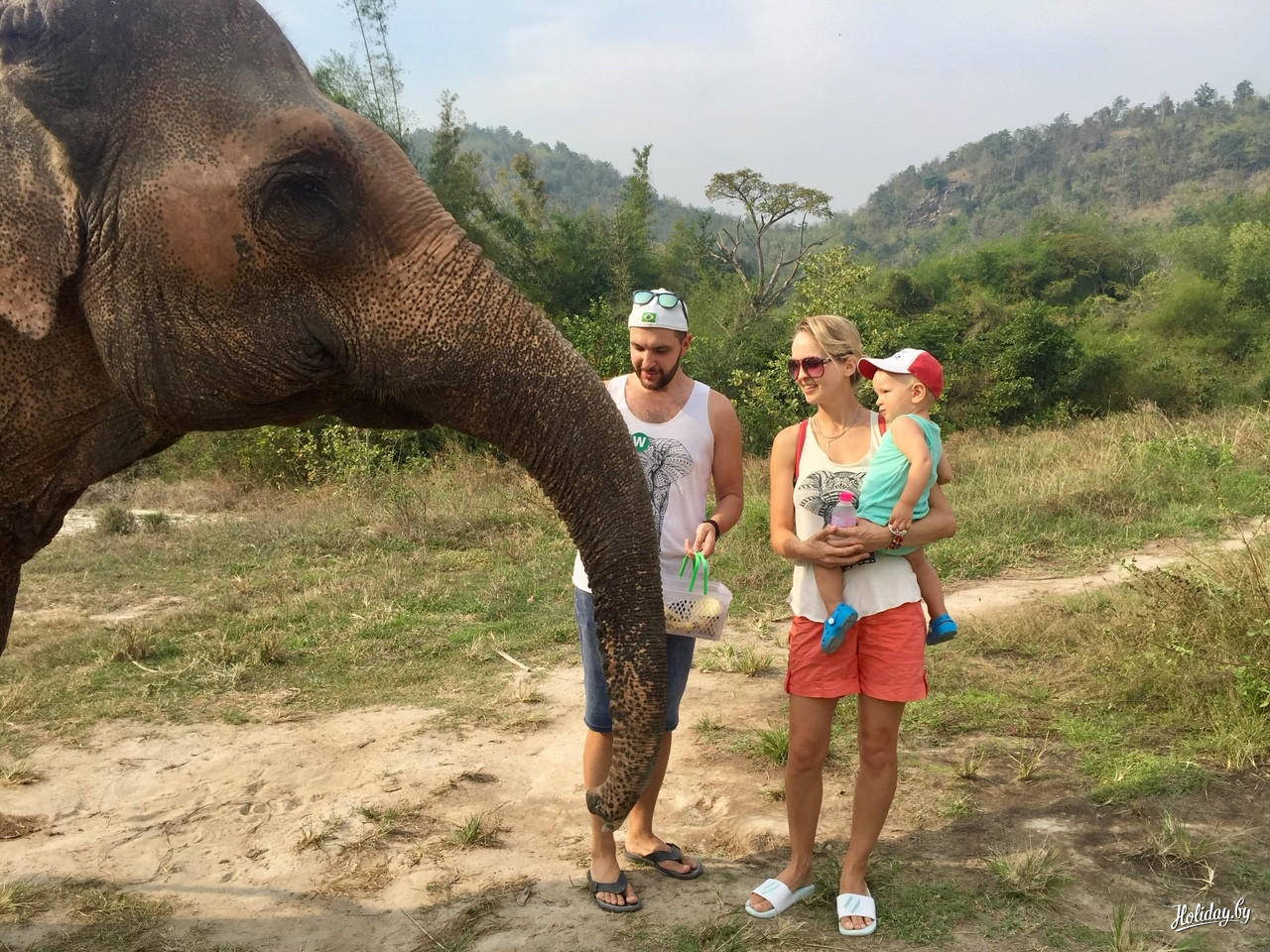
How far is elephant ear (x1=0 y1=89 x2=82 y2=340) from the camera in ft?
6.49

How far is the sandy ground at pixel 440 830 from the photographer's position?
317cm

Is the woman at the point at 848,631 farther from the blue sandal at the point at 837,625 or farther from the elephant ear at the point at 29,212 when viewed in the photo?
the elephant ear at the point at 29,212

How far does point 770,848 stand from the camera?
11.9ft

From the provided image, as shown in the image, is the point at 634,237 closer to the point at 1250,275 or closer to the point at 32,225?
the point at 1250,275

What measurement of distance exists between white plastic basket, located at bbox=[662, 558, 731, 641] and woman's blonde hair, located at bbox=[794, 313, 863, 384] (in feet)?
2.61

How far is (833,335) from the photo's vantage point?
3.12 metres

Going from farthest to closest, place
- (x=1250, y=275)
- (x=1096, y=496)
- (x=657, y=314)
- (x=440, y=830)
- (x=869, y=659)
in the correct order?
(x=1250, y=275)
(x=1096, y=496)
(x=440, y=830)
(x=657, y=314)
(x=869, y=659)

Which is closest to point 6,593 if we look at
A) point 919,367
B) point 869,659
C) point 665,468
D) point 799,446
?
point 665,468

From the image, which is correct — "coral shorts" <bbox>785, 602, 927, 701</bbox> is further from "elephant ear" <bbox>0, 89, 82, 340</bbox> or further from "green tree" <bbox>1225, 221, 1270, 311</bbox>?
"green tree" <bbox>1225, 221, 1270, 311</bbox>

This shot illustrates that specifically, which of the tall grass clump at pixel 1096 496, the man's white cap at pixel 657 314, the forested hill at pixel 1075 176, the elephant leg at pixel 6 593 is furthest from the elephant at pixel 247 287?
the forested hill at pixel 1075 176

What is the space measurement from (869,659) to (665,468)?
0.90 meters

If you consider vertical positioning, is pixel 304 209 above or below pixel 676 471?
above

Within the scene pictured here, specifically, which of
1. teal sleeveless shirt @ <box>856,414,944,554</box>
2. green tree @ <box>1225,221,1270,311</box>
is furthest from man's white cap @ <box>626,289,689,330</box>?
green tree @ <box>1225,221,1270,311</box>

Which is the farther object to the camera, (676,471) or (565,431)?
(676,471)
